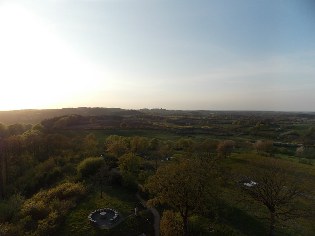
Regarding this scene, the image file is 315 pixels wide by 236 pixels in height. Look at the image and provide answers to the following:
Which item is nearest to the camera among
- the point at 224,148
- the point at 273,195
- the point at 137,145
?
the point at 273,195

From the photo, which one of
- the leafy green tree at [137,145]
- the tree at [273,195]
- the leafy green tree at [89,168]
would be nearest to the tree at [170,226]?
the tree at [273,195]

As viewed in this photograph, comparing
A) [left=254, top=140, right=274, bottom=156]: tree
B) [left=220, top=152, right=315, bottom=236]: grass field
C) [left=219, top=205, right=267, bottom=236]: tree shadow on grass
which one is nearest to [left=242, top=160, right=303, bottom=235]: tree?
[left=220, top=152, right=315, bottom=236]: grass field

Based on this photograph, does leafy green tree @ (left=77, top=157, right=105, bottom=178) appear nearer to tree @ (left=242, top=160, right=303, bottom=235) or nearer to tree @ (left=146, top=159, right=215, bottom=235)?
tree @ (left=146, top=159, right=215, bottom=235)

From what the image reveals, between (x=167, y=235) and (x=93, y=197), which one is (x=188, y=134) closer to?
(x=93, y=197)

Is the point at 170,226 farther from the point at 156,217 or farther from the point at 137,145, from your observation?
the point at 137,145

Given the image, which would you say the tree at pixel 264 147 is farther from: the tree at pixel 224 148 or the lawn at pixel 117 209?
the lawn at pixel 117 209

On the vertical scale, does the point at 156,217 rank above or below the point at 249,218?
above

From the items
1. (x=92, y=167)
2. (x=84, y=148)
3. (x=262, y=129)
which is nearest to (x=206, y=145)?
(x=84, y=148)

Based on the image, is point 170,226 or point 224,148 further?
point 224,148

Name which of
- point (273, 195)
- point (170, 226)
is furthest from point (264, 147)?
point (170, 226)

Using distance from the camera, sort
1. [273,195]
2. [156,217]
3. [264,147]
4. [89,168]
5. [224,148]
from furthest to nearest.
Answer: [264,147]
[224,148]
[89,168]
[156,217]
[273,195]

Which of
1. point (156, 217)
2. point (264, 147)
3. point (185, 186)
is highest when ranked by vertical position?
point (185, 186)
